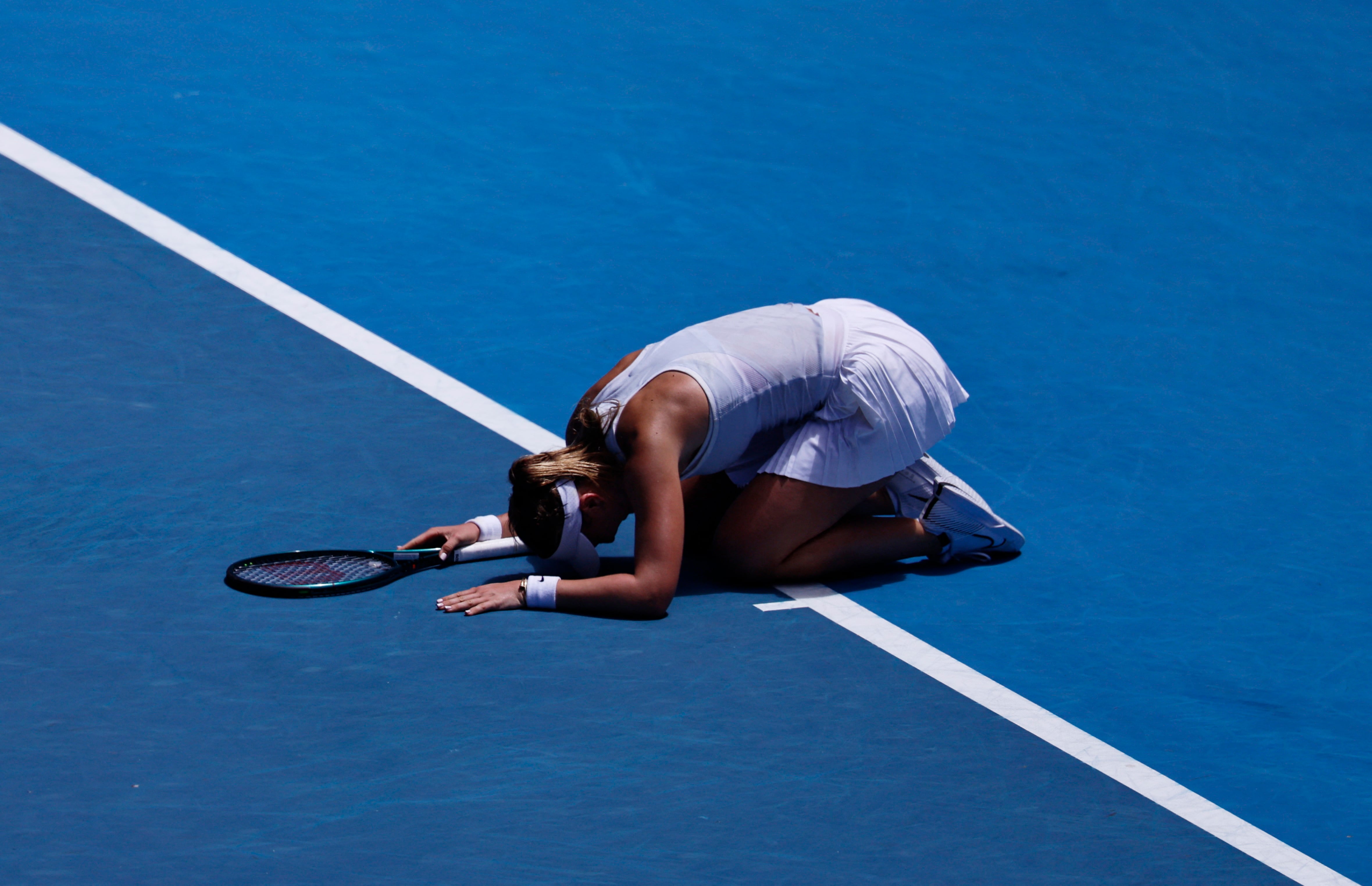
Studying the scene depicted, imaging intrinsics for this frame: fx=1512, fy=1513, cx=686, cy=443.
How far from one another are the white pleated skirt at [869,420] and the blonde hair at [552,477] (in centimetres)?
66

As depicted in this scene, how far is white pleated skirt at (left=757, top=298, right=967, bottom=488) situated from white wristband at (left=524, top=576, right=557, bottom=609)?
89 cm

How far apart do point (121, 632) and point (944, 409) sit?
294 centimetres

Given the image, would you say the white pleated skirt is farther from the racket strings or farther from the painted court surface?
the racket strings

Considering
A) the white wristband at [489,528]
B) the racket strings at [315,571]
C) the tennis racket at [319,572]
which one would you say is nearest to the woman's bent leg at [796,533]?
the white wristband at [489,528]

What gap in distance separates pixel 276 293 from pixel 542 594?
10.1 ft

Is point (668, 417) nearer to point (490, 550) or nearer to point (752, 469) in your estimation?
point (752, 469)

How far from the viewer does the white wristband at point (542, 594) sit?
510 cm

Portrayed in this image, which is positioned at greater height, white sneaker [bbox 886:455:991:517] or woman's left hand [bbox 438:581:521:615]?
white sneaker [bbox 886:455:991:517]

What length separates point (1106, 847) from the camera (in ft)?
13.3

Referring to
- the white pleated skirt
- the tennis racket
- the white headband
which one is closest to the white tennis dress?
the white pleated skirt

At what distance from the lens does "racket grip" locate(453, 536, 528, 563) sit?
5.48 metres

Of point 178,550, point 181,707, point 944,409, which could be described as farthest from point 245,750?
point 944,409

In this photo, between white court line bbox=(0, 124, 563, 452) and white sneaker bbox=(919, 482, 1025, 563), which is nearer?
white sneaker bbox=(919, 482, 1025, 563)

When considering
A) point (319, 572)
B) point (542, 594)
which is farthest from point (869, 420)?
point (319, 572)
